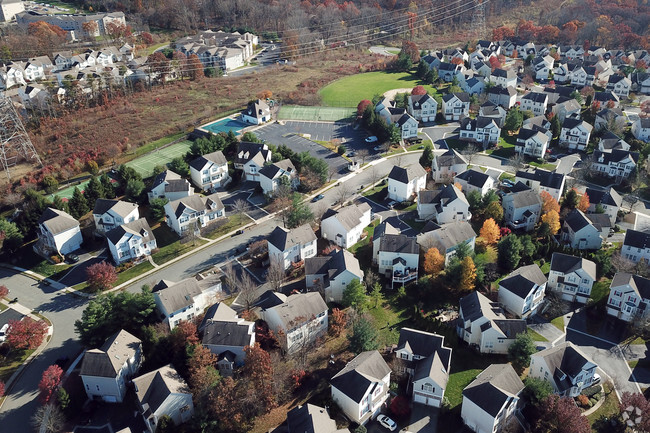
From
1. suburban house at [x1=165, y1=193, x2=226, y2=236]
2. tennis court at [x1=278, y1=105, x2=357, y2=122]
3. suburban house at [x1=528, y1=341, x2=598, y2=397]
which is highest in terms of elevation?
tennis court at [x1=278, y1=105, x2=357, y2=122]

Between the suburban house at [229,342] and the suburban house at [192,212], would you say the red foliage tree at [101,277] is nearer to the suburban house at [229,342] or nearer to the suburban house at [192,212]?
the suburban house at [192,212]

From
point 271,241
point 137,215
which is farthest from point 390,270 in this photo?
point 137,215

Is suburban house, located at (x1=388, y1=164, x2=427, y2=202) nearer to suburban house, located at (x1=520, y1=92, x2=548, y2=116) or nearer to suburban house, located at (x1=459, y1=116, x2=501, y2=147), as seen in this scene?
suburban house, located at (x1=459, y1=116, x2=501, y2=147)

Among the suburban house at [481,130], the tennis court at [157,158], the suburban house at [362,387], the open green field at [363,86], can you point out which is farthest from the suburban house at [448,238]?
the open green field at [363,86]

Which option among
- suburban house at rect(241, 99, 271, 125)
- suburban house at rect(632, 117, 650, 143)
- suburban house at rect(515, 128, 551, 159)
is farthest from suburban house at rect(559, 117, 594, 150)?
suburban house at rect(241, 99, 271, 125)

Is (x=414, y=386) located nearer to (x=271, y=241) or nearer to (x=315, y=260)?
(x=315, y=260)

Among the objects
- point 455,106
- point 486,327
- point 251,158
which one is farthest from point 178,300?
point 455,106
